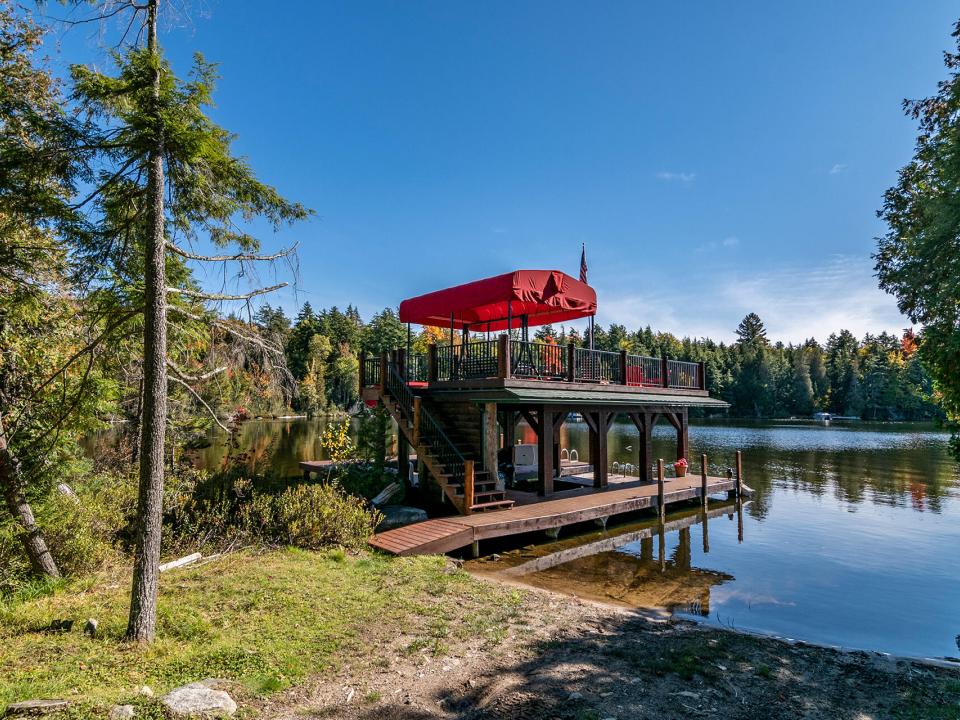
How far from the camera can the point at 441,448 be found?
12.5 m

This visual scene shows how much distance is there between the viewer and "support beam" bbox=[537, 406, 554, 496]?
13148 mm

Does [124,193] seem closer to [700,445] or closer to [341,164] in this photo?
[341,164]

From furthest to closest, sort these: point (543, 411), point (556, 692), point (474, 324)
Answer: point (474, 324) < point (543, 411) < point (556, 692)

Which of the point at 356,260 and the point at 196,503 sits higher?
the point at 356,260

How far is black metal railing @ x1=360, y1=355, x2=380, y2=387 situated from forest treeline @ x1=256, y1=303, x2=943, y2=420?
4419 cm

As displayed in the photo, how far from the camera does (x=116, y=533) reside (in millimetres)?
8586

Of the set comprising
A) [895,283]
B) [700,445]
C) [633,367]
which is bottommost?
[700,445]

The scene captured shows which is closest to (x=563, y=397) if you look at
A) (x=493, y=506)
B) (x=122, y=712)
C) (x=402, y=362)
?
(x=493, y=506)

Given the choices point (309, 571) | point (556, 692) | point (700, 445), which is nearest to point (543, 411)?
point (309, 571)

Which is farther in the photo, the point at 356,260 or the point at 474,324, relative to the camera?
the point at 356,260

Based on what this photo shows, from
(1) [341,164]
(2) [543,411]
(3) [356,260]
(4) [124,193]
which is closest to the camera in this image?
(4) [124,193]

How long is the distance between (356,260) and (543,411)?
40.2ft

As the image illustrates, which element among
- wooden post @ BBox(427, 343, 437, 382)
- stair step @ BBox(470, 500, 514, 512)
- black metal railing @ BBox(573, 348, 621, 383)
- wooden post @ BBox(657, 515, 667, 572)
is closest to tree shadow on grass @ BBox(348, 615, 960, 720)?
wooden post @ BBox(657, 515, 667, 572)

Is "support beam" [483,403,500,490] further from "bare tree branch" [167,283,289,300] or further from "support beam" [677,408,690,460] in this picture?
"support beam" [677,408,690,460]
